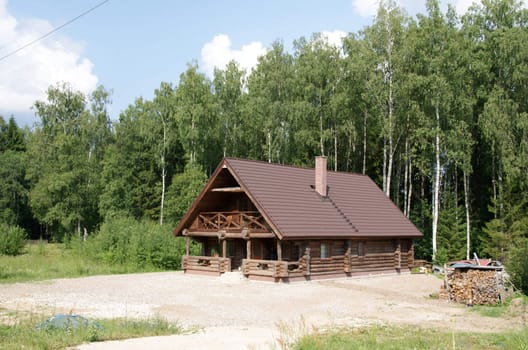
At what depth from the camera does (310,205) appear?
83.9 feet

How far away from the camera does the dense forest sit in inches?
1291

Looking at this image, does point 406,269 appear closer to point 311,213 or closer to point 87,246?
point 311,213

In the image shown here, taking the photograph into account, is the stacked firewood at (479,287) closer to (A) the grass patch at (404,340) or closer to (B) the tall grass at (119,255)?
(A) the grass patch at (404,340)

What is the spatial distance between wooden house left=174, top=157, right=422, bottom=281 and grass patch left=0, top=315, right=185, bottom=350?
1116cm

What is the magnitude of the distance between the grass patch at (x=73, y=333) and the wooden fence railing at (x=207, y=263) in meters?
13.1

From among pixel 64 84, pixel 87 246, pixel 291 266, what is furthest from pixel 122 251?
pixel 64 84

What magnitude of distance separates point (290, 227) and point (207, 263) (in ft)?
18.8

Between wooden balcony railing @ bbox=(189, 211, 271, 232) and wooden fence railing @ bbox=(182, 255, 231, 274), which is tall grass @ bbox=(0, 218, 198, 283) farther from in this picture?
wooden balcony railing @ bbox=(189, 211, 271, 232)

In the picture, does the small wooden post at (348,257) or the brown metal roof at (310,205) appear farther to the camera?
the small wooden post at (348,257)

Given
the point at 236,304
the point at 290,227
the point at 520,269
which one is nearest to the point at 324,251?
the point at 290,227

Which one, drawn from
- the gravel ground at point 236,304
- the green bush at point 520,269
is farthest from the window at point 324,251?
the green bush at point 520,269

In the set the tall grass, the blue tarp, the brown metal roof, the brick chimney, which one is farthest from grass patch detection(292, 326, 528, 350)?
the tall grass

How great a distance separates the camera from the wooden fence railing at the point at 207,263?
82.9 feet

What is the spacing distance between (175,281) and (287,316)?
9500 mm
